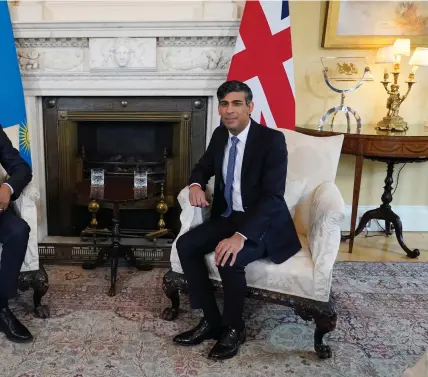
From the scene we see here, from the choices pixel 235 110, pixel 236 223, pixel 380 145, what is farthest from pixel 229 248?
pixel 380 145

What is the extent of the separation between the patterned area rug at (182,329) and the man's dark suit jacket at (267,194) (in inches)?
17.6

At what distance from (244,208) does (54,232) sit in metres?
1.83

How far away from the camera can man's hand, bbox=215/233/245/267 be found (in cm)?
186

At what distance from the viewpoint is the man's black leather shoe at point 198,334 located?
202cm

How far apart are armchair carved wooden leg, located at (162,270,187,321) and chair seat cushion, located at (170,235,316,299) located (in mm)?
207

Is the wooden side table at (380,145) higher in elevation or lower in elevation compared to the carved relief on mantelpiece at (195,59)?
lower

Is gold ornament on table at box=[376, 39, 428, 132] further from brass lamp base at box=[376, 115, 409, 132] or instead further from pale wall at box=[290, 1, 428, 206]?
pale wall at box=[290, 1, 428, 206]

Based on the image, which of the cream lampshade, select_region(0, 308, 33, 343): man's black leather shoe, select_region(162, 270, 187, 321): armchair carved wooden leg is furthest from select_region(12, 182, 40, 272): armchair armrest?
the cream lampshade

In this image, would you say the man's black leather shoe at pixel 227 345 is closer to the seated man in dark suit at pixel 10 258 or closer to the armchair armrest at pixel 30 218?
the seated man in dark suit at pixel 10 258

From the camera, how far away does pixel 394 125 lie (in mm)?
3064

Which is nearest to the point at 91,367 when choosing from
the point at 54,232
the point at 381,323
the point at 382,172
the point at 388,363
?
the point at 388,363

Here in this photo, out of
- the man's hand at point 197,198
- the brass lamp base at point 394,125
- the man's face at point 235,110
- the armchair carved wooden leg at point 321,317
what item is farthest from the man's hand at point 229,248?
the brass lamp base at point 394,125

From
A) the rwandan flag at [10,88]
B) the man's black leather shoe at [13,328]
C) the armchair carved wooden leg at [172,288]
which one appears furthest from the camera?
the rwandan flag at [10,88]

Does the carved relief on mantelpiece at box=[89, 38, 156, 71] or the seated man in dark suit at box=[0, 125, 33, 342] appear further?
the carved relief on mantelpiece at box=[89, 38, 156, 71]
